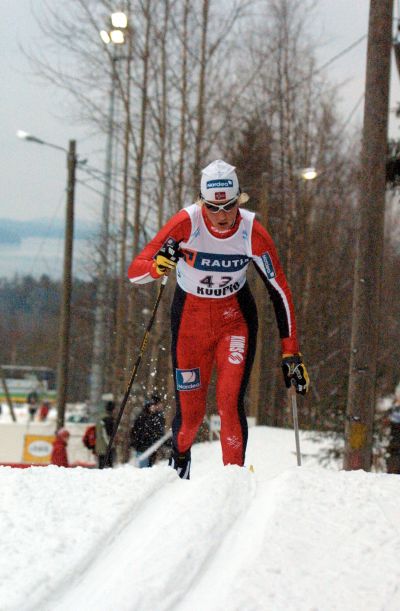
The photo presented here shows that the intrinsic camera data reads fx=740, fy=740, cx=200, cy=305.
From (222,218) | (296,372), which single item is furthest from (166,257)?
(296,372)

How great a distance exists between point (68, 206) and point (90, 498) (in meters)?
16.1

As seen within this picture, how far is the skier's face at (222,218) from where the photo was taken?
4805 millimetres

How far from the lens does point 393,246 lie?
41.9 metres

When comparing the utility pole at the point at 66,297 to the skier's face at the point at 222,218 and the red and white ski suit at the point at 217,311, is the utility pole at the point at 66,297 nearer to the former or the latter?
the red and white ski suit at the point at 217,311

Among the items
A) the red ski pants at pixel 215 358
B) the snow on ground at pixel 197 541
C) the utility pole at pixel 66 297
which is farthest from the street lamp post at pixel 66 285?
the snow on ground at pixel 197 541

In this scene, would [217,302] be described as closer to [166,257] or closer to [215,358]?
[215,358]

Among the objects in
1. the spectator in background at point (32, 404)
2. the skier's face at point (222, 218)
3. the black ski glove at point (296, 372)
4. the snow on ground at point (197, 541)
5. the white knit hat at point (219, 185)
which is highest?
the white knit hat at point (219, 185)

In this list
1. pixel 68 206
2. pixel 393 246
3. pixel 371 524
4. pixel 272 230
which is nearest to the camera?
pixel 371 524

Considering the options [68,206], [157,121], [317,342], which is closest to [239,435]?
[157,121]

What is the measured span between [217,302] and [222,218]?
62 cm

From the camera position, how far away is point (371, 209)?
749cm

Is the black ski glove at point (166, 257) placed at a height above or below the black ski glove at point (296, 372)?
above

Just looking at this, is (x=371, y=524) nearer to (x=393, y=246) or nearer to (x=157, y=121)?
(x=157, y=121)

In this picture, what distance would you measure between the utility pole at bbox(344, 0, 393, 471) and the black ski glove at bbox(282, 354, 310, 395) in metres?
2.59
